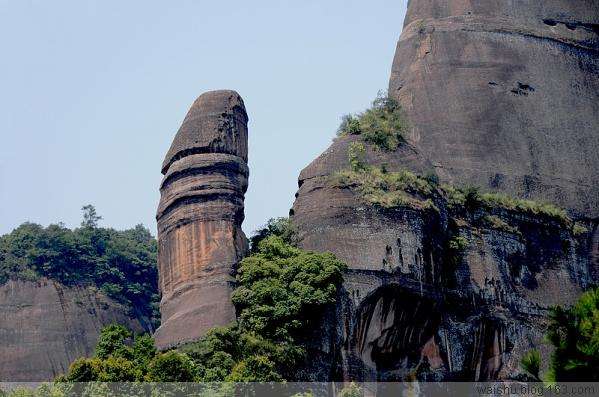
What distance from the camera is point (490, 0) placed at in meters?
57.3

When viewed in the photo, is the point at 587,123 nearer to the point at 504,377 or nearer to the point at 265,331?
the point at 504,377

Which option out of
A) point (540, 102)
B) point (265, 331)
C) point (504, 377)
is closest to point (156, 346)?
point (265, 331)

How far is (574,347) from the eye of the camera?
32844mm

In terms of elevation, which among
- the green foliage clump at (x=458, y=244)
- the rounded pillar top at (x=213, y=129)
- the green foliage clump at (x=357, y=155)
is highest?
the rounded pillar top at (x=213, y=129)

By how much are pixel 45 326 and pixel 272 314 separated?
69.9 ft

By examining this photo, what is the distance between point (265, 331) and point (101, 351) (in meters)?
4.34

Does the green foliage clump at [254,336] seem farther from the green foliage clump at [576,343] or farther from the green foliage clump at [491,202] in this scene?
the green foliage clump at [576,343]

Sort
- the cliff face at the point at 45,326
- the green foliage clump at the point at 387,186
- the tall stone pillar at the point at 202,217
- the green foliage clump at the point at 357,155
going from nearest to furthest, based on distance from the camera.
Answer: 1. the tall stone pillar at the point at 202,217
2. the green foliage clump at the point at 387,186
3. the green foliage clump at the point at 357,155
4. the cliff face at the point at 45,326

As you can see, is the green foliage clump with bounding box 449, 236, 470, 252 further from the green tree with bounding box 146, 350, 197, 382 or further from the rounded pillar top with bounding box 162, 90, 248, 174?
the green tree with bounding box 146, 350, 197, 382

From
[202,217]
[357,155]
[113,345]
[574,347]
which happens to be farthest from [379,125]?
[574,347]

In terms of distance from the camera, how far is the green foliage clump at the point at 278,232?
47094mm

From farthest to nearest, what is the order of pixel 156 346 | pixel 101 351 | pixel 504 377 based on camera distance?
pixel 504 377
pixel 156 346
pixel 101 351

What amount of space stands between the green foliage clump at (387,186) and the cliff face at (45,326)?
1878 cm

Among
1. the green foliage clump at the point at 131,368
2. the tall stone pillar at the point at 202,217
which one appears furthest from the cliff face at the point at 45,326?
the green foliage clump at the point at 131,368
